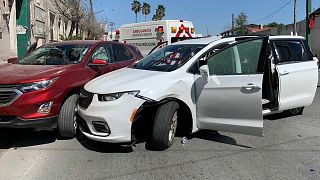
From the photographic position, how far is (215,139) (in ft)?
20.3

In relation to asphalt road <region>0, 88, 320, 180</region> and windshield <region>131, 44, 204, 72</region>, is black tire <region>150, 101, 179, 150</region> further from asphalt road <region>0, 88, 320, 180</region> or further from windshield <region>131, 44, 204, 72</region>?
windshield <region>131, 44, 204, 72</region>

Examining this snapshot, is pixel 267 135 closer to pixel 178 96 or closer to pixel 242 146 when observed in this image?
pixel 242 146

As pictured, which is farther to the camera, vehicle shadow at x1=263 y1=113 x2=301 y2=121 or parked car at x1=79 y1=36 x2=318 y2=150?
vehicle shadow at x1=263 y1=113 x2=301 y2=121

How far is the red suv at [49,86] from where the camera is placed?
5578 millimetres

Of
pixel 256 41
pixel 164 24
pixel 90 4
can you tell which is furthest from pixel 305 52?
pixel 90 4

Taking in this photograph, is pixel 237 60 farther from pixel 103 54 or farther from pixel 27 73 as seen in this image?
pixel 27 73

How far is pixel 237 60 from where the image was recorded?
597cm

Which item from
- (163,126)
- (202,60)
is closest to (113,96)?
(163,126)

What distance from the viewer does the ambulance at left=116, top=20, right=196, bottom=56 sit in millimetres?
15523

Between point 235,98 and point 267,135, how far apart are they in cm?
129

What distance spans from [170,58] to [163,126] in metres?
1.45

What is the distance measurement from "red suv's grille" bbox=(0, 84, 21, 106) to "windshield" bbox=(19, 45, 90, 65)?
1.37m

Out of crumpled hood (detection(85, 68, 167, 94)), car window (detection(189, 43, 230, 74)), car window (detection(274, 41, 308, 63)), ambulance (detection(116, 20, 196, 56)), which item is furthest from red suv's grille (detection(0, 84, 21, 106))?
ambulance (detection(116, 20, 196, 56))

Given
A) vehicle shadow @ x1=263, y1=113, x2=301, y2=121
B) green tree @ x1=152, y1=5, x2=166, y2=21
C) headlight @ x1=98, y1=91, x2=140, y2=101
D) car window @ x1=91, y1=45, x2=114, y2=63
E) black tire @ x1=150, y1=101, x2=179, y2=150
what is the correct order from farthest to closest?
green tree @ x1=152, y1=5, x2=166, y2=21 → vehicle shadow @ x1=263, y1=113, x2=301, y2=121 → car window @ x1=91, y1=45, x2=114, y2=63 → black tire @ x1=150, y1=101, x2=179, y2=150 → headlight @ x1=98, y1=91, x2=140, y2=101
